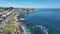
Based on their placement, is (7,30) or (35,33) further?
(35,33)

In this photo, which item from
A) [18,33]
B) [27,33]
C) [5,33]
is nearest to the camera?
[5,33]

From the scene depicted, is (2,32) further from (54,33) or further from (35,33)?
(54,33)

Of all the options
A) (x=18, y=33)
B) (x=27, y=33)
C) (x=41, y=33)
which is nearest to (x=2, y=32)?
(x=18, y=33)

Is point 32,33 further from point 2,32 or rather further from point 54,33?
point 2,32

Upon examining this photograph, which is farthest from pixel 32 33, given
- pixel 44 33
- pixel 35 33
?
pixel 44 33

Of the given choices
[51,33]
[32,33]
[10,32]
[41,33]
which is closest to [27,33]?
[32,33]

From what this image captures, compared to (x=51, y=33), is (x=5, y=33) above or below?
above

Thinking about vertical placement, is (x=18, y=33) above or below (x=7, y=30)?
below

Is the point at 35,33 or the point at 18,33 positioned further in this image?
the point at 35,33

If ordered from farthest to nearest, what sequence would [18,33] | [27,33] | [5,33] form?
[27,33]
[18,33]
[5,33]

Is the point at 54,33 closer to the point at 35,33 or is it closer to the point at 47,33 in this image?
the point at 47,33
